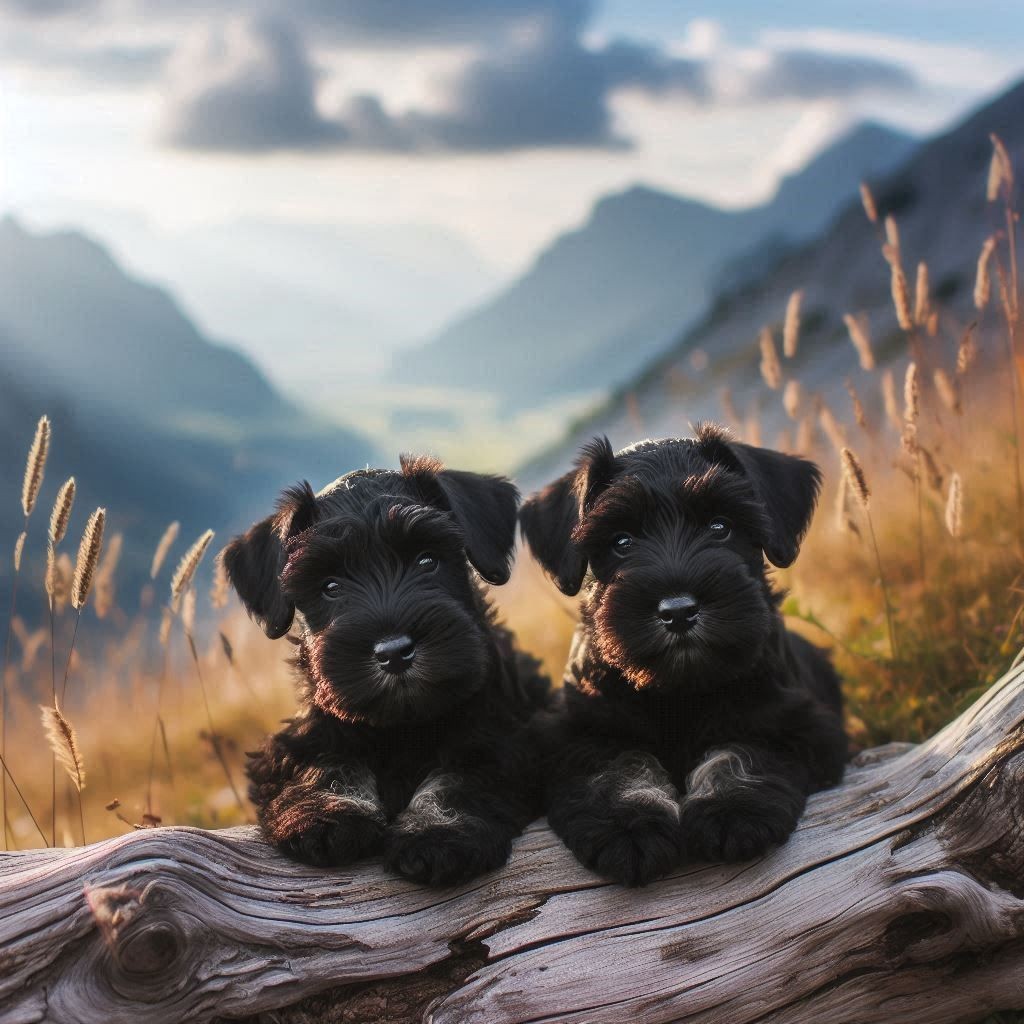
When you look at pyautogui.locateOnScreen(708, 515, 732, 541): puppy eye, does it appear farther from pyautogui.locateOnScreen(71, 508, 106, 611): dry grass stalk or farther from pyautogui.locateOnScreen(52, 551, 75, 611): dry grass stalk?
pyautogui.locateOnScreen(52, 551, 75, 611): dry grass stalk

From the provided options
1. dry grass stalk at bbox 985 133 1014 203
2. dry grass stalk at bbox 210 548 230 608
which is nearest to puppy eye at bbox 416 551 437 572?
dry grass stalk at bbox 210 548 230 608

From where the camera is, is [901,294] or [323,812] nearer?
[323,812]

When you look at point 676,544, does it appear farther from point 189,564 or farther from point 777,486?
point 189,564

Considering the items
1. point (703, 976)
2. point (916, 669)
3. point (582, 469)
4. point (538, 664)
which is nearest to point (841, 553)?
point (916, 669)

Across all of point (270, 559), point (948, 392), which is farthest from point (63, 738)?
point (948, 392)

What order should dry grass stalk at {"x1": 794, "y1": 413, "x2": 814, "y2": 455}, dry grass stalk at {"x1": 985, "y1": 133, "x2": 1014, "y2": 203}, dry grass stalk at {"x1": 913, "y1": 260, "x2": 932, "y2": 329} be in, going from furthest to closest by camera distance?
dry grass stalk at {"x1": 794, "y1": 413, "x2": 814, "y2": 455}, dry grass stalk at {"x1": 913, "y1": 260, "x2": 932, "y2": 329}, dry grass stalk at {"x1": 985, "y1": 133, "x2": 1014, "y2": 203}

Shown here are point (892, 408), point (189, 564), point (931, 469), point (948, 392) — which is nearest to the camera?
point (189, 564)
